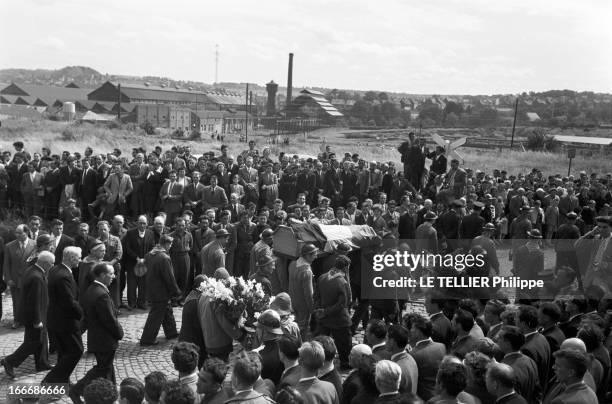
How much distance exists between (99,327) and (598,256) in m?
8.70

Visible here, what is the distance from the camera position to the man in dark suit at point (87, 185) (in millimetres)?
16422

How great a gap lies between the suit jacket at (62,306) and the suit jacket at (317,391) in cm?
361

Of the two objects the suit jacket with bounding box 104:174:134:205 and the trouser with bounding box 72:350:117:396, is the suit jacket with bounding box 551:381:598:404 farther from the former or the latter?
the suit jacket with bounding box 104:174:134:205

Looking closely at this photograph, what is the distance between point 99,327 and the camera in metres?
7.72

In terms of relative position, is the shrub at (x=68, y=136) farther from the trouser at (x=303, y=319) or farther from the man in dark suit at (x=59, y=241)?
the trouser at (x=303, y=319)

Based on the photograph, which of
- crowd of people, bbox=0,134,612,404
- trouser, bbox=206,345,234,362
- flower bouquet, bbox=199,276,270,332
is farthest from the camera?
trouser, bbox=206,345,234,362

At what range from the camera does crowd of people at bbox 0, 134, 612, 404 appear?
227 inches

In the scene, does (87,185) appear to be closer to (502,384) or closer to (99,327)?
(99,327)

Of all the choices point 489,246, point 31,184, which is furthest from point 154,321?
point 31,184

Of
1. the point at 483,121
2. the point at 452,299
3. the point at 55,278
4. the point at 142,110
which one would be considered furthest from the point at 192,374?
the point at 142,110

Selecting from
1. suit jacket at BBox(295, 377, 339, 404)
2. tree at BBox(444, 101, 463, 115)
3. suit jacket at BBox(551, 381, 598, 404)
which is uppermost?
tree at BBox(444, 101, 463, 115)

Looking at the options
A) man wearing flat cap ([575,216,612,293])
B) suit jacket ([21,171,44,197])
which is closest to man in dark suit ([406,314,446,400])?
man wearing flat cap ([575,216,612,293])

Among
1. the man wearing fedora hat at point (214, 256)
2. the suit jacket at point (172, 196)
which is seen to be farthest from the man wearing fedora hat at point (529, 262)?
the suit jacket at point (172, 196)

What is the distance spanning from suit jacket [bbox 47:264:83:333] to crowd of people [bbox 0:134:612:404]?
0.06 ft
